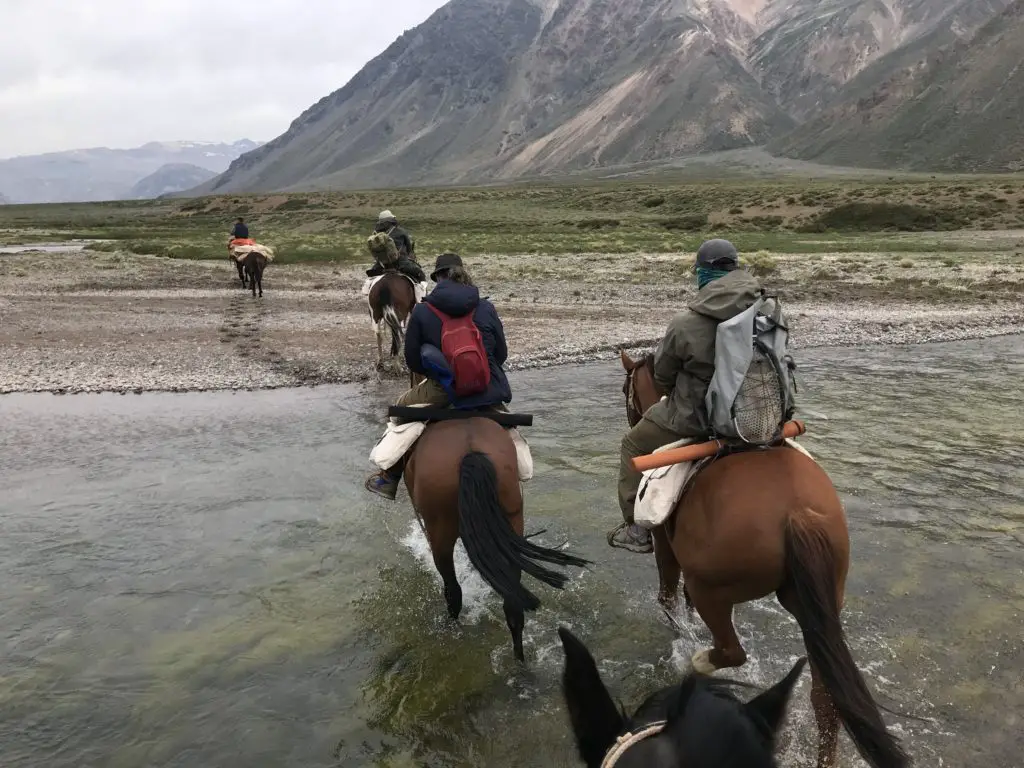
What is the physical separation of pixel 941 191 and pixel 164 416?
61432mm

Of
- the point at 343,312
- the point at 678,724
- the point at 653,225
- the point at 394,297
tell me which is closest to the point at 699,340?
the point at 678,724

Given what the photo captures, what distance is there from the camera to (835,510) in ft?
12.2

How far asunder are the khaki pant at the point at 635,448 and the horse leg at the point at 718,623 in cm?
109

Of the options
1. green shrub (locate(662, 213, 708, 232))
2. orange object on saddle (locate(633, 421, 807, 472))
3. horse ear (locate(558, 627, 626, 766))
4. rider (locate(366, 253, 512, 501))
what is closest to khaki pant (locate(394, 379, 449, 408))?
rider (locate(366, 253, 512, 501))

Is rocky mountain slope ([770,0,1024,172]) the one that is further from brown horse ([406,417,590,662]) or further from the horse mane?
the horse mane

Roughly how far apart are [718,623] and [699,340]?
1.60m

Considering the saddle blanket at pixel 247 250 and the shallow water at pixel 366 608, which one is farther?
the saddle blanket at pixel 247 250

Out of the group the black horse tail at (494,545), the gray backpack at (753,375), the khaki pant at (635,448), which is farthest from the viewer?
the khaki pant at (635,448)

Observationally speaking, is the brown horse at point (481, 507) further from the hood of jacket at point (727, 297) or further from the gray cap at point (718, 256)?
the gray cap at point (718, 256)

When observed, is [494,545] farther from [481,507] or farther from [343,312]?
[343,312]

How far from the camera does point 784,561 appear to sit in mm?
3629

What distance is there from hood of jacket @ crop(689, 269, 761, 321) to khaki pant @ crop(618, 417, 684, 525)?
1.14 m

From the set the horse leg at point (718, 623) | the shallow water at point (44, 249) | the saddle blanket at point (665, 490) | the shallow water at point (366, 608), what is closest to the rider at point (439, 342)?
the saddle blanket at point (665, 490)

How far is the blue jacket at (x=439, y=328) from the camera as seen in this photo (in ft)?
17.2
